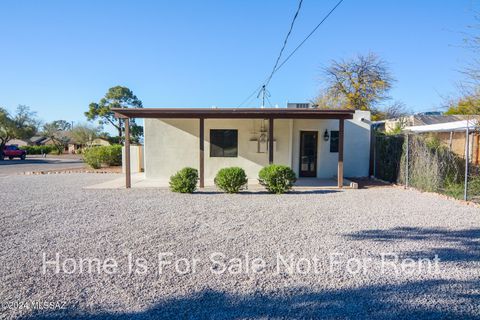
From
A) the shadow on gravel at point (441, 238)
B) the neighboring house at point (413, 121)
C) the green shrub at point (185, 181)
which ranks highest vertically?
the neighboring house at point (413, 121)

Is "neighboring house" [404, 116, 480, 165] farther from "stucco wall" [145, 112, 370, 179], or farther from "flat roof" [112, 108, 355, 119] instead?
"flat roof" [112, 108, 355, 119]

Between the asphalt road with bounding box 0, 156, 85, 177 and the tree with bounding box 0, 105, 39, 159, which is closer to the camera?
the asphalt road with bounding box 0, 156, 85, 177

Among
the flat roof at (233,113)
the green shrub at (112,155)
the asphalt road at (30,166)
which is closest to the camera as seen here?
the flat roof at (233,113)

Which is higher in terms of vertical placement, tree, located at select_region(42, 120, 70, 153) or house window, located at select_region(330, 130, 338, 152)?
tree, located at select_region(42, 120, 70, 153)

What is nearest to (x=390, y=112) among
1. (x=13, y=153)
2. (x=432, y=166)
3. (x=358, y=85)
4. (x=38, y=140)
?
(x=358, y=85)

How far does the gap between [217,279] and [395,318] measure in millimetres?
1712

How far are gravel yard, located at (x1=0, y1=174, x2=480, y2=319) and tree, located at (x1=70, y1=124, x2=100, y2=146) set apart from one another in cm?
4131

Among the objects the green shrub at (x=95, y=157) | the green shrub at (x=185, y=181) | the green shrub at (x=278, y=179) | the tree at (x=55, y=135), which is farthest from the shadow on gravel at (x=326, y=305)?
the tree at (x=55, y=135)

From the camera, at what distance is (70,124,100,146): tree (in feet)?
145

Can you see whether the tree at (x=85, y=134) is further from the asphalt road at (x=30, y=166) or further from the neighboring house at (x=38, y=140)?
the asphalt road at (x=30, y=166)

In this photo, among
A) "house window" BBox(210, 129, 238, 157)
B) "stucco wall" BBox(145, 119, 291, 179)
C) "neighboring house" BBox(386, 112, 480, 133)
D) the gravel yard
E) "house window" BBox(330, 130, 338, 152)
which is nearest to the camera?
the gravel yard

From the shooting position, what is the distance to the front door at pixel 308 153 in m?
12.0

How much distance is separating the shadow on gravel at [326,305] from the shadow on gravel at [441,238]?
91cm

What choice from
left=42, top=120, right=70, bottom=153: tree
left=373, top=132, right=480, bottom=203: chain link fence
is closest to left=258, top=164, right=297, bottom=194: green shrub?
left=373, top=132, right=480, bottom=203: chain link fence
